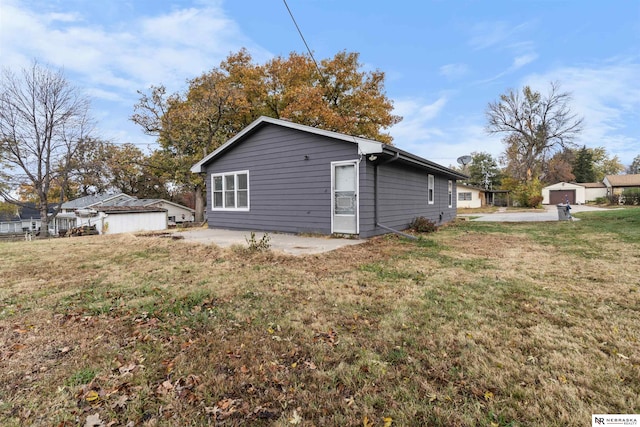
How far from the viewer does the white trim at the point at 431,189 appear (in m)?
12.3

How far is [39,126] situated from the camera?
1883 centimetres

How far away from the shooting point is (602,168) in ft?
163

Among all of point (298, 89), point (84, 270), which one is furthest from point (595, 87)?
point (84, 270)

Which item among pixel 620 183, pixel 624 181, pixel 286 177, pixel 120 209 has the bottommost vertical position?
pixel 120 209

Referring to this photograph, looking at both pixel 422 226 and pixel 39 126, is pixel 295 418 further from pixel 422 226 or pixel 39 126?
pixel 39 126

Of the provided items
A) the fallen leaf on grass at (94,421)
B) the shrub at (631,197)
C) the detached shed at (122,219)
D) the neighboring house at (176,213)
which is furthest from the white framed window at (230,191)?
the shrub at (631,197)

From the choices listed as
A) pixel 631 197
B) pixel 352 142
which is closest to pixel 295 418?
pixel 352 142

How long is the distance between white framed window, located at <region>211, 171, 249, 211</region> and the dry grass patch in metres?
6.10

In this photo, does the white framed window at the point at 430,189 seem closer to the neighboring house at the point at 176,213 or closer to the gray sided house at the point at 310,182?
the gray sided house at the point at 310,182

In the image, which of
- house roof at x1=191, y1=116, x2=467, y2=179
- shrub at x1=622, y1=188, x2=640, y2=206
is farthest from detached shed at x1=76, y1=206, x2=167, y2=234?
shrub at x1=622, y1=188, x2=640, y2=206

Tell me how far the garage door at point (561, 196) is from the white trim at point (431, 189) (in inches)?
1311

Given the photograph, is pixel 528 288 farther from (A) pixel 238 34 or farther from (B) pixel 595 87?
→ (B) pixel 595 87

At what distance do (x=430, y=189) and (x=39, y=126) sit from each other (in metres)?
23.9

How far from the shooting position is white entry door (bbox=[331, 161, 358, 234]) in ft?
26.3
